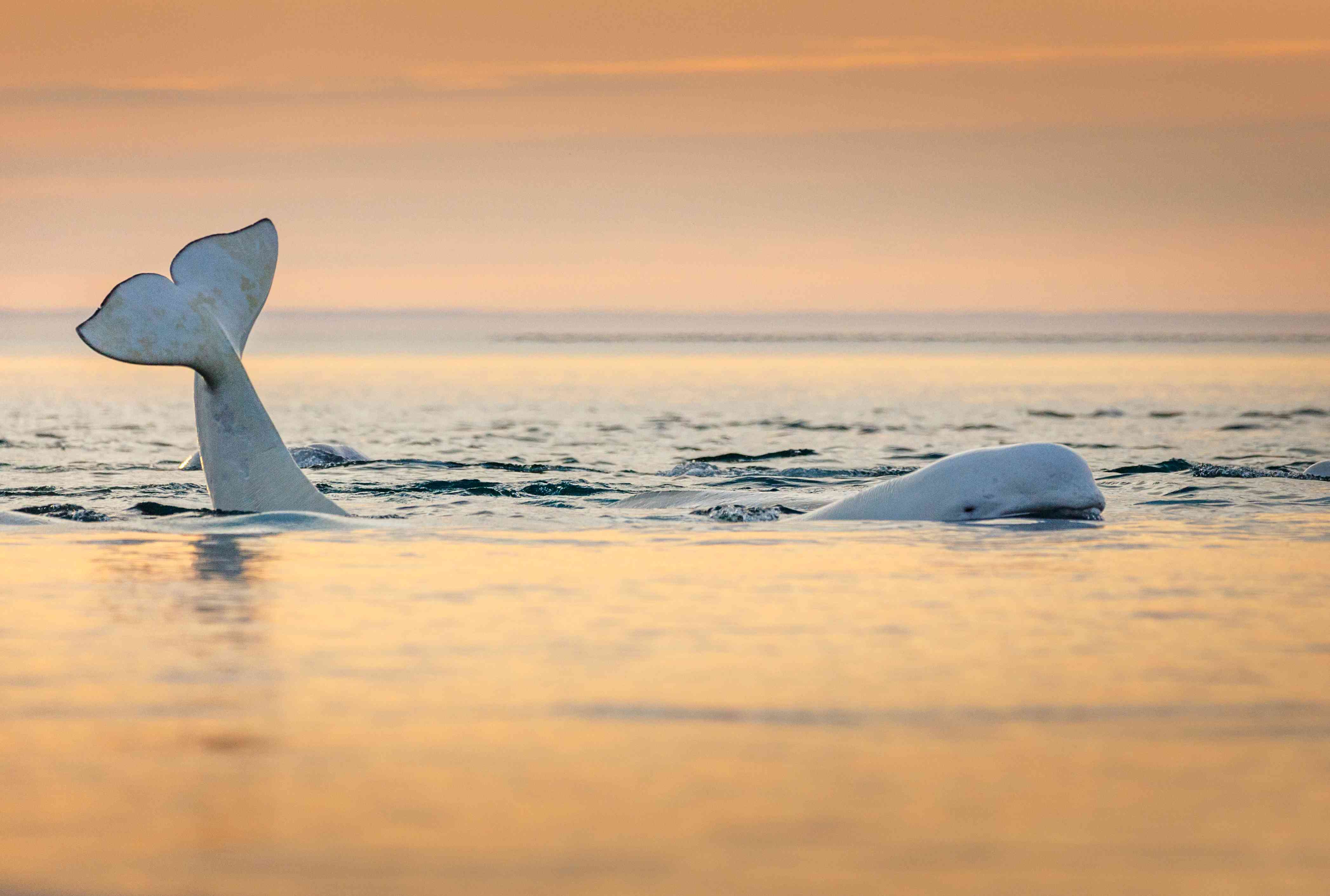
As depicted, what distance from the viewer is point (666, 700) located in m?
6.27

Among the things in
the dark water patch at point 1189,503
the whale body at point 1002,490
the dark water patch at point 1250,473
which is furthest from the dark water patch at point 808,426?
the whale body at point 1002,490

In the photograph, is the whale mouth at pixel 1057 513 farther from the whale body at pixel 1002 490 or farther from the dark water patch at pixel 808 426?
the dark water patch at pixel 808 426

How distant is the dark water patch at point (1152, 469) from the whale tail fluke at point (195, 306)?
12140mm

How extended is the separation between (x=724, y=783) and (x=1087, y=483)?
8.98 meters

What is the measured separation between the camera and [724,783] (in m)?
5.03

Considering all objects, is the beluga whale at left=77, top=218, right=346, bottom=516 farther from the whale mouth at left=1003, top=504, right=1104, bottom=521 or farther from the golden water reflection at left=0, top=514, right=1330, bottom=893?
the whale mouth at left=1003, top=504, right=1104, bottom=521

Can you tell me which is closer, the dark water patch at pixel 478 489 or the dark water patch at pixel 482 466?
the dark water patch at pixel 478 489

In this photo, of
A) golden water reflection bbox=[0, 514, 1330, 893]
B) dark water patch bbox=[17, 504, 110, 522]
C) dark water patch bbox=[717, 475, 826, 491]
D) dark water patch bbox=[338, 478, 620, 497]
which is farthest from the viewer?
dark water patch bbox=[717, 475, 826, 491]

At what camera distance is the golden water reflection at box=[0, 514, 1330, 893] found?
4.32 meters

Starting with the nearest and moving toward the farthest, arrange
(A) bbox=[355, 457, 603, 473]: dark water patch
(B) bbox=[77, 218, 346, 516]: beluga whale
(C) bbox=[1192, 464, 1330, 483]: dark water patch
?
(B) bbox=[77, 218, 346, 516]: beluga whale
(C) bbox=[1192, 464, 1330, 483]: dark water patch
(A) bbox=[355, 457, 603, 473]: dark water patch

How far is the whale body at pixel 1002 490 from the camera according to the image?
43.1 feet

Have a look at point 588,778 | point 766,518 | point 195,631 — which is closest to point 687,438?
point 766,518

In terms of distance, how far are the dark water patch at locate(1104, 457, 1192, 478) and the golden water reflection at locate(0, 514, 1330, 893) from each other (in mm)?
11711

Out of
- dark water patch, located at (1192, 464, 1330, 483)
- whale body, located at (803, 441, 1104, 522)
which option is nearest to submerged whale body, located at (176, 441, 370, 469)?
whale body, located at (803, 441, 1104, 522)
